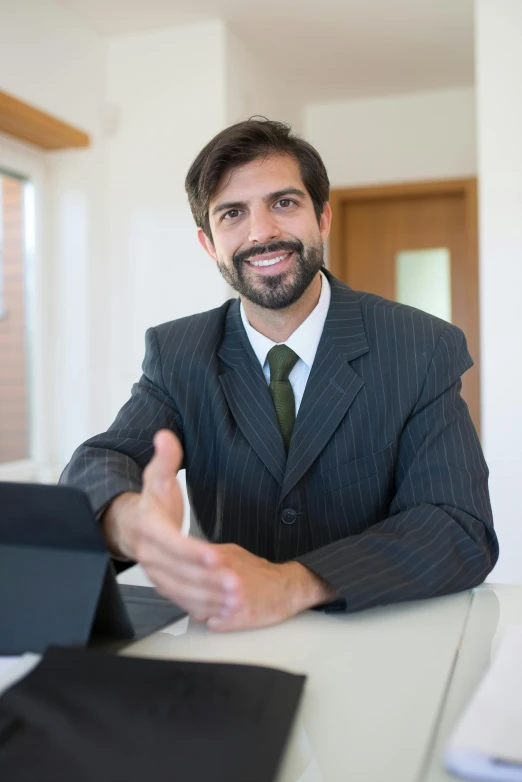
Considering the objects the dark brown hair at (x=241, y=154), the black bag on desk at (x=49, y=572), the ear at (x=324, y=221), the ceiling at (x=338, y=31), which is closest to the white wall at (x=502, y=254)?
the ceiling at (x=338, y=31)

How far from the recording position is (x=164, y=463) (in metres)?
0.79

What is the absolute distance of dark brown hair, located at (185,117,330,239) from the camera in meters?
1.55

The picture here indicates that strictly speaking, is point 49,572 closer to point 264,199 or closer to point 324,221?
point 264,199

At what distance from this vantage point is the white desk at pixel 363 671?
0.55 m

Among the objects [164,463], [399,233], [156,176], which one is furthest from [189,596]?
[399,233]

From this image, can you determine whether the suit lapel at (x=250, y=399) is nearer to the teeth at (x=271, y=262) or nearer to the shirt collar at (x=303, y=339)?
the shirt collar at (x=303, y=339)

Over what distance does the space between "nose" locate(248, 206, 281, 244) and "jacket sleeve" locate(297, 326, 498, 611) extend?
0.43 metres

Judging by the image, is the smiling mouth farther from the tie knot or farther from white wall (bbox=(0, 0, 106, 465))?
white wall (bbox=(0, 0, 106, 465))

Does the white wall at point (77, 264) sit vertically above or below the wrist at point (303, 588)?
above

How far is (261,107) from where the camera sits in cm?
378

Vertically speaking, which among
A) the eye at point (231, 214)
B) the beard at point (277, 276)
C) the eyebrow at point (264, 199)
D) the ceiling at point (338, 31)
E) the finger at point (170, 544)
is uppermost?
the ceiling at point (338, 31)

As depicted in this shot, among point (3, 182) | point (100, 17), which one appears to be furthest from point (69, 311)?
point (100, 17)

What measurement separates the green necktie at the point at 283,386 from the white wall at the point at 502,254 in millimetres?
1764

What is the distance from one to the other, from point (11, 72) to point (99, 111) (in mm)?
670
